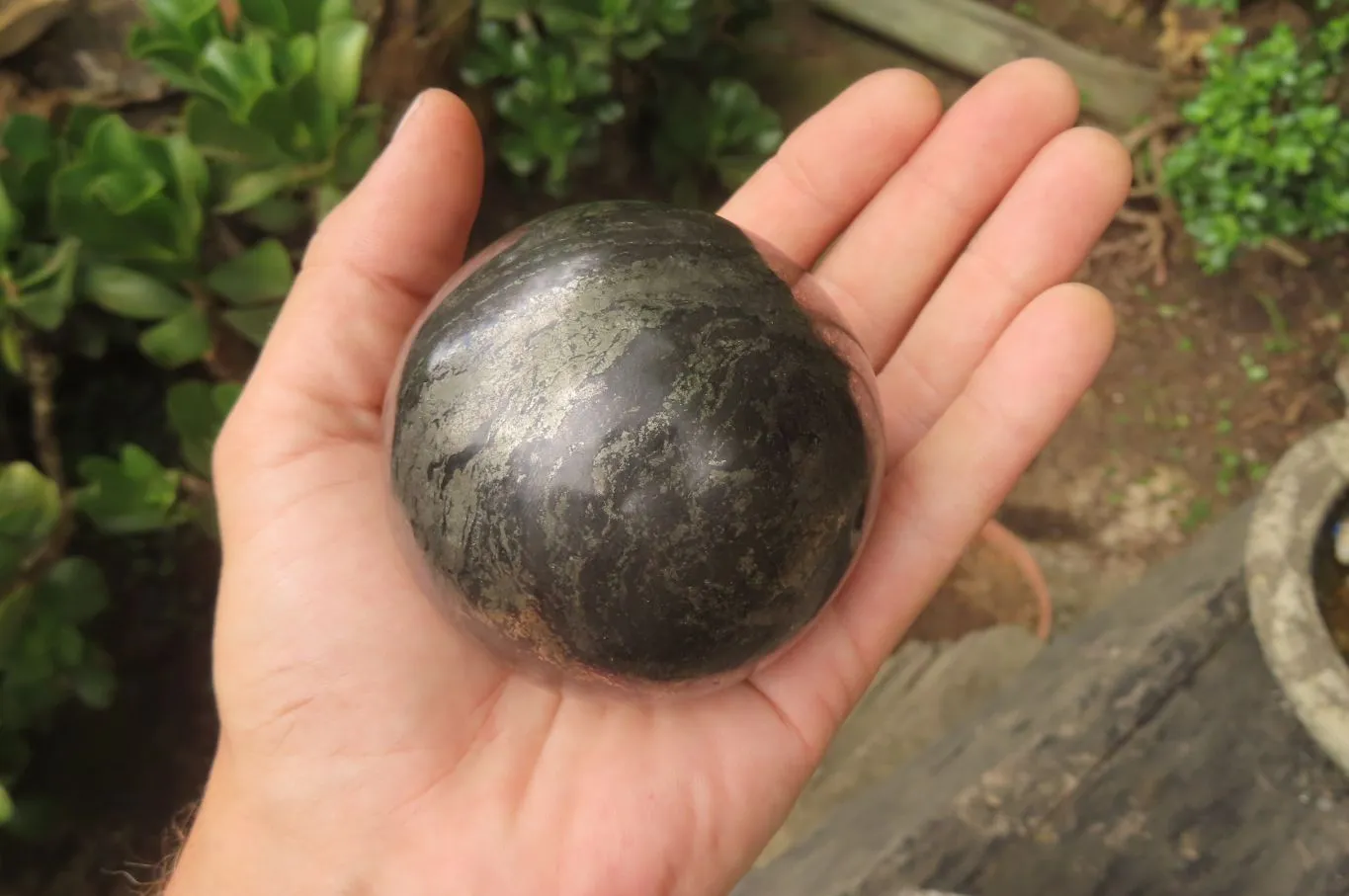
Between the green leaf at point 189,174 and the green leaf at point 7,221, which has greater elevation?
the green leaf at point 189,174

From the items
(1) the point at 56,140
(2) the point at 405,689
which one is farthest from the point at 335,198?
(2) the point at 405,689

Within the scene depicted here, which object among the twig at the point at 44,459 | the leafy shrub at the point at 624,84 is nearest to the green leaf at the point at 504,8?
the leafy shrub at the point at 624,84

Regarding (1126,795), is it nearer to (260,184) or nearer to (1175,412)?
(1175,412)

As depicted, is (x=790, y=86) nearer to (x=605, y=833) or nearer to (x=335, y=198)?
(x=335, y=198)

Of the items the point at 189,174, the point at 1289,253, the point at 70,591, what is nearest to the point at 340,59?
the point at 189,174

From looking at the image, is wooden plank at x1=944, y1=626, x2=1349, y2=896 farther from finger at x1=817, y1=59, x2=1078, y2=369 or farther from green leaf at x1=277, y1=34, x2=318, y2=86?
green leaf at x1=277, y1=34, x2=318, y2=86

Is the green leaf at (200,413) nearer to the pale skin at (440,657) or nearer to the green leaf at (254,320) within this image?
the green leaf at (254,320)
